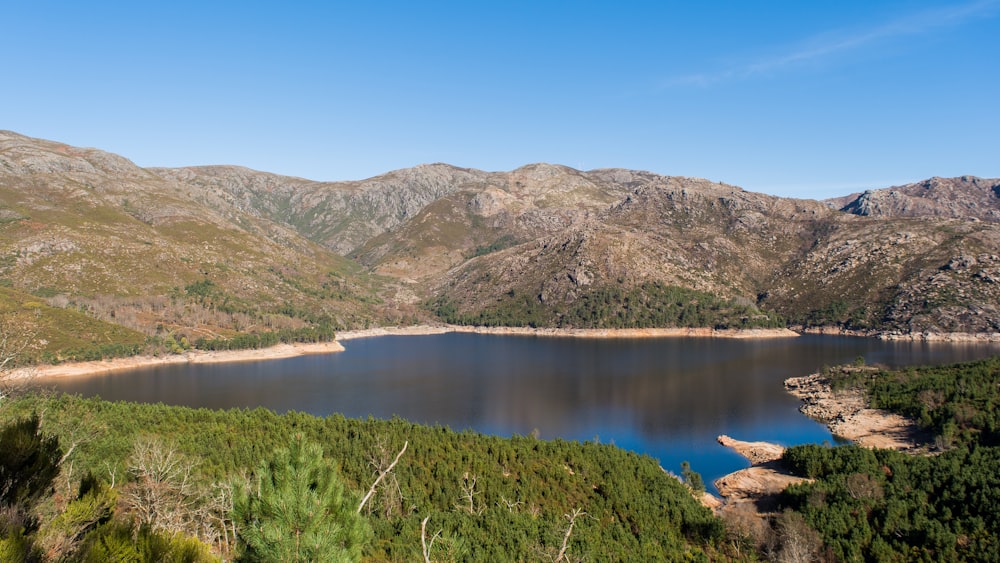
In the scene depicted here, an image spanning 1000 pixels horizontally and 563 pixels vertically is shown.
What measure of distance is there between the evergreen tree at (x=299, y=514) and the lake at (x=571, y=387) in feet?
204

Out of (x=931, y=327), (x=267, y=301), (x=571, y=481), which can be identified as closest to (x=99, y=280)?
(x=267, y=301)

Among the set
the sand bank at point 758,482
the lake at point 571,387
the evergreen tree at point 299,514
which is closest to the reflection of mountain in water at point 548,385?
the lake at point 571,387

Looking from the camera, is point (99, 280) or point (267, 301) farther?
point (267, 301)

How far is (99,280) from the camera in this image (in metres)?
164

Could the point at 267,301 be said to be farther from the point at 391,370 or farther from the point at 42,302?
the point at 391,370

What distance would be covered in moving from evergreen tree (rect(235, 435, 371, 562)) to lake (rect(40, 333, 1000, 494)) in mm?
62076

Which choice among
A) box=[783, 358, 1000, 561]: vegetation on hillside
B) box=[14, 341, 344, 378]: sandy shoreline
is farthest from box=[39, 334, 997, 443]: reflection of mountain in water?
box=[783, 358, 1000, 561]: vegetation on hillside

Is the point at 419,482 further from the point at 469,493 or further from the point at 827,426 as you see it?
the point at 827,426

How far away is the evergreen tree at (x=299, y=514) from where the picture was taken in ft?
40.6

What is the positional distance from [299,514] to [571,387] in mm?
107719

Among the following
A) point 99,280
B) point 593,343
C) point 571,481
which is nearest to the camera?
point 571,481

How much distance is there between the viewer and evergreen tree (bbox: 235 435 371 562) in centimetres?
1238

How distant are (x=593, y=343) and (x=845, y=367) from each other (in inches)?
3244

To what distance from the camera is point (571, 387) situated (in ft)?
385
